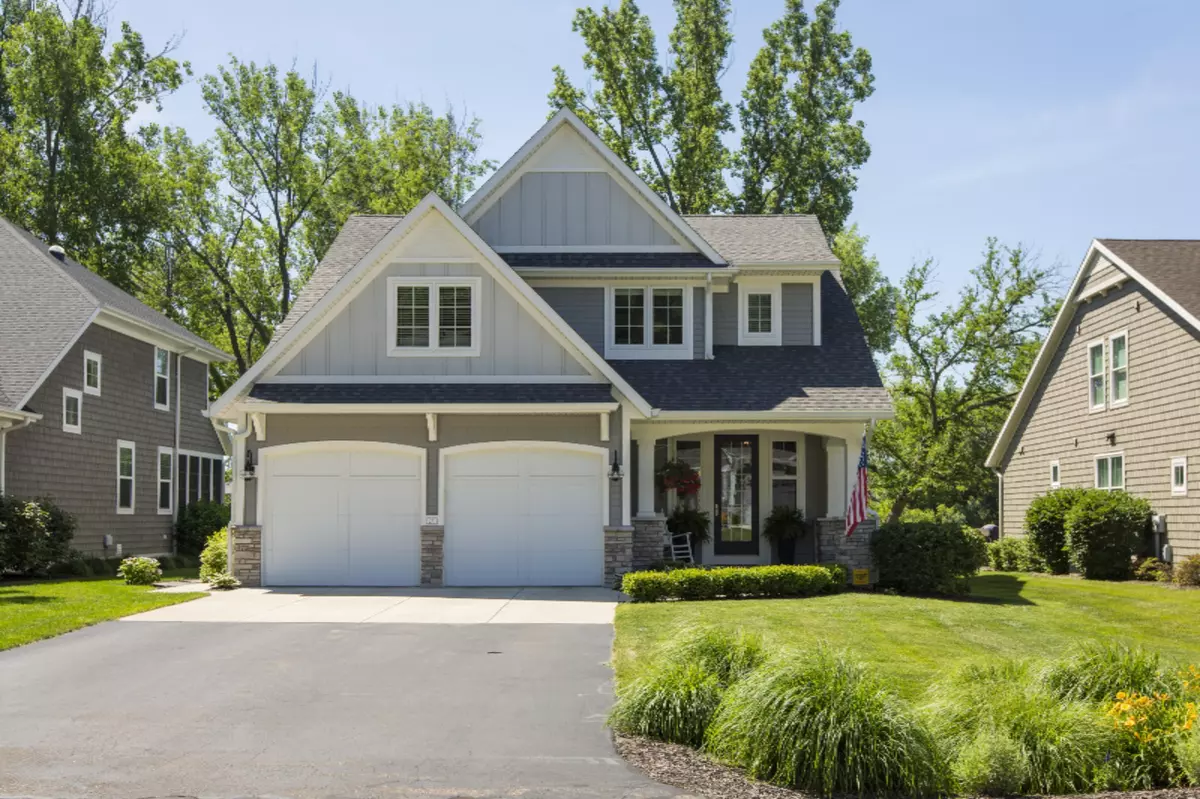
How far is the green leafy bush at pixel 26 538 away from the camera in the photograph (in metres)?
22.7

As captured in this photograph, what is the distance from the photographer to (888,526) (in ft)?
64.4

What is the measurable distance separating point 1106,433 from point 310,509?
16.1 meters

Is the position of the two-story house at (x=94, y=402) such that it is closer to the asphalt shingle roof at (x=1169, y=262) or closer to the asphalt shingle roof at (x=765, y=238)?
the asphalt shingle roof at (x=765, y=238)

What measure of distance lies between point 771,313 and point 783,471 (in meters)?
3.11

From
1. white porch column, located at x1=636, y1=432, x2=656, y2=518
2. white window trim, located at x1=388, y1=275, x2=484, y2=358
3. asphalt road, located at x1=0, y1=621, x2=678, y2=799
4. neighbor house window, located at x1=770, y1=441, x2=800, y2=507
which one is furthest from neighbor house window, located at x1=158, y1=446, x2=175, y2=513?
asphalt road, located at x1=0, y1=621, x2=678, y2=799

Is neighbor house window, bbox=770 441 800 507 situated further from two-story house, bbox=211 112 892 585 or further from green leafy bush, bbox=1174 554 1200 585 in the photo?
green leafy bush, bbox=1174 554 1200 585

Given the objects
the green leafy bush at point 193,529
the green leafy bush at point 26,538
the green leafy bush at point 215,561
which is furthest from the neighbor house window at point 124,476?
the green leafy bush at point 215,561

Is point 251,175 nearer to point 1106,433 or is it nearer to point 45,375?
point 45,375

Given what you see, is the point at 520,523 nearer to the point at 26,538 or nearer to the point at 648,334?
the point at 648,334

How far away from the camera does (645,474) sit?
2164cm

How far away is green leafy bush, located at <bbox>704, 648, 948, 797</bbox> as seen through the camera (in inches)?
298

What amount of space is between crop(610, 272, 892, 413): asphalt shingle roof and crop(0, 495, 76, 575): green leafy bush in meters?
11.0

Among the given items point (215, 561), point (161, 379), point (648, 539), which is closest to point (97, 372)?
point (161, 379)

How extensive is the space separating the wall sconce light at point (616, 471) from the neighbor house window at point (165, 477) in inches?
601
